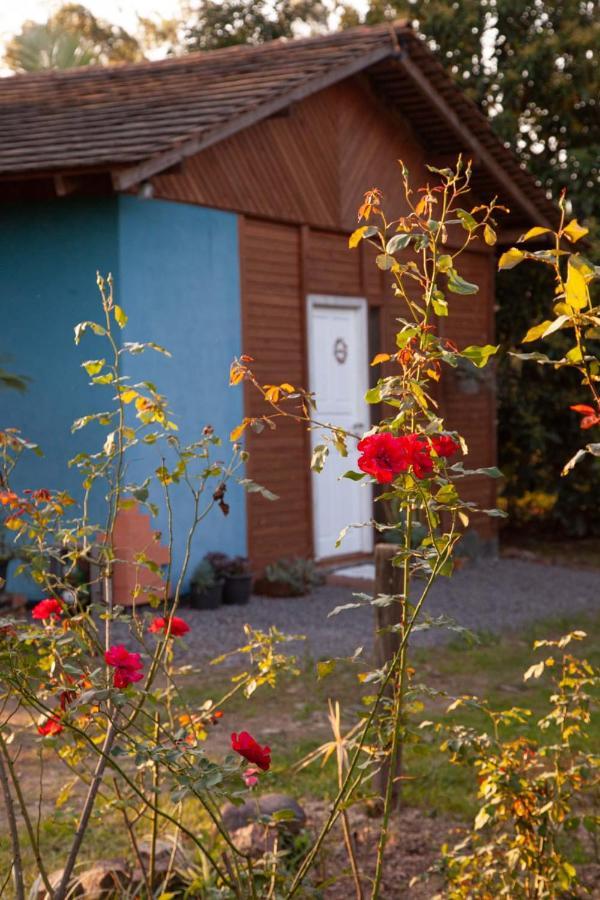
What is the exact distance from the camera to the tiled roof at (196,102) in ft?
27.1

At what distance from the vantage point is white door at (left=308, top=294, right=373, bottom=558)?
35.2ft

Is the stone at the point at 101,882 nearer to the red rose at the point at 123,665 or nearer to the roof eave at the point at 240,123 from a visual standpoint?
the red rose at the point at 123,665

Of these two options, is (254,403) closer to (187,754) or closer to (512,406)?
(512,406)

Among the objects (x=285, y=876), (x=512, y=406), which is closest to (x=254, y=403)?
(x=512, y=406)

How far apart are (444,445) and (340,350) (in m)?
8.65

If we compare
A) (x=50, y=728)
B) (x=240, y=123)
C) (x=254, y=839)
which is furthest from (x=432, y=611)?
(x=50, y=728)

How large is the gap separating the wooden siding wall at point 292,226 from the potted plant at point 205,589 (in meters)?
0.84

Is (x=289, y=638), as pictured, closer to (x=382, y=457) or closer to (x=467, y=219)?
(x=382, y=457)

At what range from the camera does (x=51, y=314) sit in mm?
9008

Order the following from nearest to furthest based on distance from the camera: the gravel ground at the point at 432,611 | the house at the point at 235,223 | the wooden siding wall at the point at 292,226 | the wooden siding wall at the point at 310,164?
1. the gravel ground at the point at 432,611
2. the house at the point at 235,223
3. the wooden siding wall at the point at 310,164
4. the wooden siding wall at the point at 292,226

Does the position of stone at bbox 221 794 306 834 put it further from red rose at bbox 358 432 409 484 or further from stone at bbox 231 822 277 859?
red rose at bbox 358 432 409 484

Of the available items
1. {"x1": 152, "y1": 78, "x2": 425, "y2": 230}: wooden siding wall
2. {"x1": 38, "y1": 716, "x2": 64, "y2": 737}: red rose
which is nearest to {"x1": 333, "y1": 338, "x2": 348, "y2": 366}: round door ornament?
{"x1": 152, "y1": 78, "x2": 425, "y2": 230}: wooden siding wall

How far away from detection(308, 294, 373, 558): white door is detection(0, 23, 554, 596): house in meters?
0.02

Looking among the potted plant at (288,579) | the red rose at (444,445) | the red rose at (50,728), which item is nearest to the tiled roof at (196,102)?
the potted plant at (288,579)
